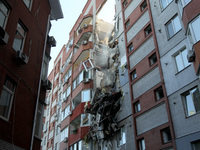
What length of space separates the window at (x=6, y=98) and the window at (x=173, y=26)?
472 inches

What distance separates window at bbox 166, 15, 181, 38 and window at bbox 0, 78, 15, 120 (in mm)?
11997

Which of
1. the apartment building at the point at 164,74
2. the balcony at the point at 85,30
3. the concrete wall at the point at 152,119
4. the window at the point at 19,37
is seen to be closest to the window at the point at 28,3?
the window at the point at 19,37

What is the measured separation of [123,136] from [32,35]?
36.5 ft

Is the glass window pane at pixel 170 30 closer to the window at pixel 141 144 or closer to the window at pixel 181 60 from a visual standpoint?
the window at pixel 181 60

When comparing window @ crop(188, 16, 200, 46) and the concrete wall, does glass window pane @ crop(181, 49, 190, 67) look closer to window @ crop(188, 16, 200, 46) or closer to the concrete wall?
window @ crop(188, 16, 200, 46)

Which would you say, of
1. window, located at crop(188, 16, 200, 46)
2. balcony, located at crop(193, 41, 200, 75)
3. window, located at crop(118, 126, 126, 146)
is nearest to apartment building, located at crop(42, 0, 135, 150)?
window, located at crop(118, 126, 126, 146)

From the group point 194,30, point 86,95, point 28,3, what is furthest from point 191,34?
point 86,95

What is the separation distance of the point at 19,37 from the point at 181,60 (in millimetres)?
10624

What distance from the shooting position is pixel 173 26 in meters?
17.2

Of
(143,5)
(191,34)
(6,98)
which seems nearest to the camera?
(6,98)

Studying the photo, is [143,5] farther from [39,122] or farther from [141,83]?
[39,122]

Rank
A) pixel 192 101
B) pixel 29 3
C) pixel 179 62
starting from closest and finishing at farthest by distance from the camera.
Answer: pixel 192 101, pixel 29 3, pixel 179 62

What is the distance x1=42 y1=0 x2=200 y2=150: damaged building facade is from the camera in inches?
543

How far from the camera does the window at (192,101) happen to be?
43.4 feet
